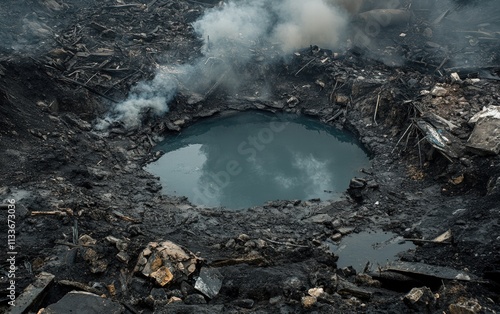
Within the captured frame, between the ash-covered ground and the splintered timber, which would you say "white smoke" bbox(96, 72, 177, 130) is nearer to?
the ash-covered ground

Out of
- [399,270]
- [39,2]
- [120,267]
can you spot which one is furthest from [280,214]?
[39,2]

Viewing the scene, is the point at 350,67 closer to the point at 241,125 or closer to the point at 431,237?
the point at 241,125

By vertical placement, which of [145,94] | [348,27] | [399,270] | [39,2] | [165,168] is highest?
[39,2]

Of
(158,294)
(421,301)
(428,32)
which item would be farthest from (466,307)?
(428,32)

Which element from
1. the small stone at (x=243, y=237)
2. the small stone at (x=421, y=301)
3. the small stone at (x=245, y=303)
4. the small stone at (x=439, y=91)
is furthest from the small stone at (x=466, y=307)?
the small stone at (x=439, y=91)

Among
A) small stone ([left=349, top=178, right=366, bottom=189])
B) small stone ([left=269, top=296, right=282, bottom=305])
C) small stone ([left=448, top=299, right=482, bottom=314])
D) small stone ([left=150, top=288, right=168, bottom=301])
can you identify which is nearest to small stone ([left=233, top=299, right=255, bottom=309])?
small stone ([left=269, top=296, right=282, bottom=305])

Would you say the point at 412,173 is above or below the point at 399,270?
above

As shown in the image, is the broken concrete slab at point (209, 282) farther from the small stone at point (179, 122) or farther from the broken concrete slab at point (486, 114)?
the broken concrete slab at point (486, 114)
